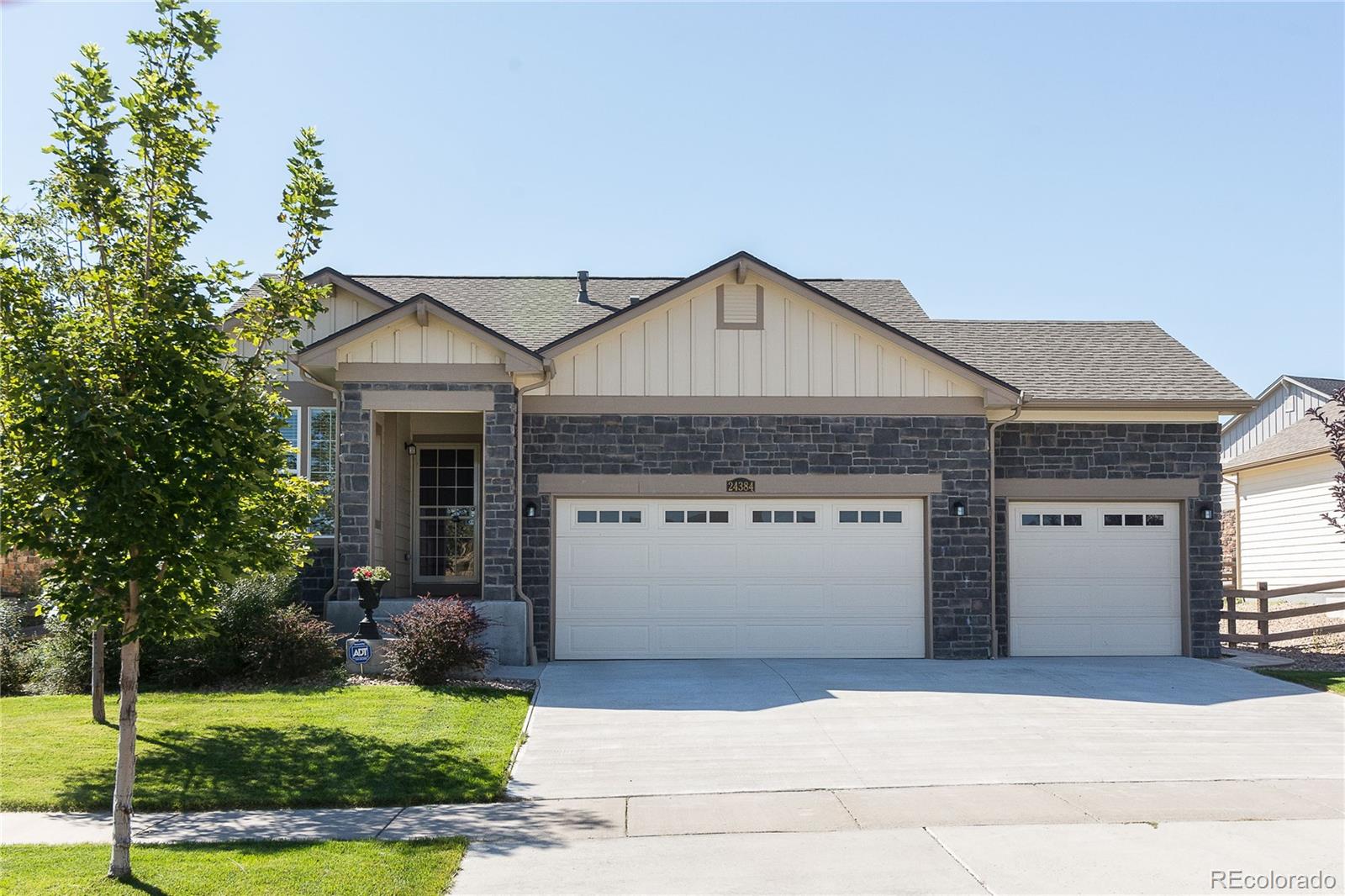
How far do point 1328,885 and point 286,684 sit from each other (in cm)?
1043

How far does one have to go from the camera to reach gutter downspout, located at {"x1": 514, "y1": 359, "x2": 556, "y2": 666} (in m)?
14.9

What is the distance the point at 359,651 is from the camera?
531 inches

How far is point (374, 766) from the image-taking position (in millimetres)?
9281

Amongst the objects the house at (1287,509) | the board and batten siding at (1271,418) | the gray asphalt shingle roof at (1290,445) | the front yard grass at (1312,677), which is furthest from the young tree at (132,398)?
the board and batten siding at (1271,418)

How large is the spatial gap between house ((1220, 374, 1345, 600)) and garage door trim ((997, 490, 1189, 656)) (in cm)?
657

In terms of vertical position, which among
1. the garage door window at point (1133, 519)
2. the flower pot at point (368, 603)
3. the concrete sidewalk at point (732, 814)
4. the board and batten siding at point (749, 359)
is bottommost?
the concrete sidewalk at point (732, 814)

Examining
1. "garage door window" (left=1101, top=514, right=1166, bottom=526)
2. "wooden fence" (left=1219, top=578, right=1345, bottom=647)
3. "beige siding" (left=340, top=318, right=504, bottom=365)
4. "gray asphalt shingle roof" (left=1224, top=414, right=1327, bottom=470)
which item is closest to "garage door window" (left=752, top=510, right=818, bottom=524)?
"beige siding" (left=340, top=318, right=504, bottom=365)

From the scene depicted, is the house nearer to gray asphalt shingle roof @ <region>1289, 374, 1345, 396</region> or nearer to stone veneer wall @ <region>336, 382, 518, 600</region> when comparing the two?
gray asphalt shingle roof @ <region>1289, 374, 1345, 396</region>

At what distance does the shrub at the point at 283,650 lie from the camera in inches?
515

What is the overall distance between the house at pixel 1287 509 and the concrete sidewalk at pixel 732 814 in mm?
15482

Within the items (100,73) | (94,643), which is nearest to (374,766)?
(94,643)

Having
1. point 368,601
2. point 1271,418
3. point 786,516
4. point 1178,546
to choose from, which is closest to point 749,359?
point 786,516

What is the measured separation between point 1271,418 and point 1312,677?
20662 millimetres

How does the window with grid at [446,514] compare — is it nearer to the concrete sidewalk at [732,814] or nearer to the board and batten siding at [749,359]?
the board and batten siding at [749,359]
